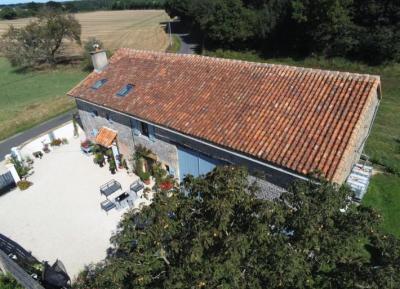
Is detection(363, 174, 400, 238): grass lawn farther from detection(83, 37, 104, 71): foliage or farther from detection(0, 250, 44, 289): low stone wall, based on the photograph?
detection(83, 37, 104, 71): foliage

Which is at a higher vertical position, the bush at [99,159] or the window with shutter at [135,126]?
the window with shutter at [135,126]

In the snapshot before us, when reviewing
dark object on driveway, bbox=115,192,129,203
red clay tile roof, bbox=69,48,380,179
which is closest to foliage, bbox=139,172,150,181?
dark object on driveway, bbox=115,192,129,203

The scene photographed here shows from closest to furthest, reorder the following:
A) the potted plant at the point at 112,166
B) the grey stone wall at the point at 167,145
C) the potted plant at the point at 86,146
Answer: the grey stone wall at the point at 167,145, the potted plant at the point at 112,166, the potted plant at the point at 86,146

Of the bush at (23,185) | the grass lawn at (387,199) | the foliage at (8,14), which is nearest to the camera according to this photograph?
the grass lawn at (387,199)

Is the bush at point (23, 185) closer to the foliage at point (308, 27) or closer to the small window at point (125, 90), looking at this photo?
the small window at point (125, 90)

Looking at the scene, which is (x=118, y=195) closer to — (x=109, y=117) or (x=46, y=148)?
(x=109, y=117)

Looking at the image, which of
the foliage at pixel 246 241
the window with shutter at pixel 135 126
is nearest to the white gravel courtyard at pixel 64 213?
the window with shutter at pixel 135 126

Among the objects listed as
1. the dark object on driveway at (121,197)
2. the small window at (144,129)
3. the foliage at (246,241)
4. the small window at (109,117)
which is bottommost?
the dark object on driveway at (121,197)
